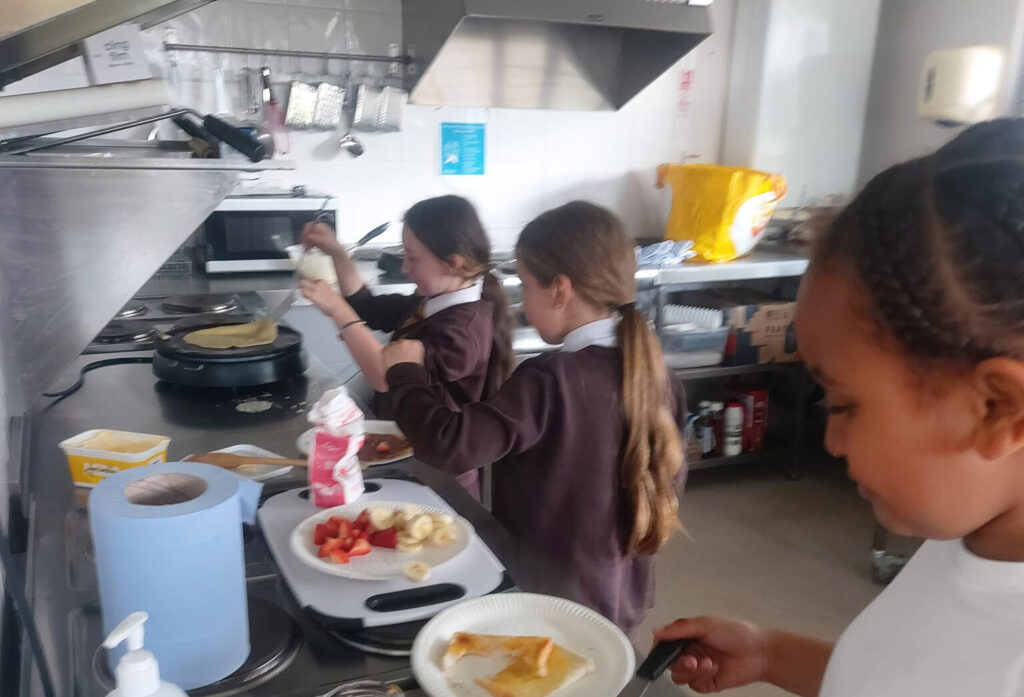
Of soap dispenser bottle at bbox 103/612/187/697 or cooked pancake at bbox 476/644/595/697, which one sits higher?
soap dispenser bottle at bbox 103/612/187/697

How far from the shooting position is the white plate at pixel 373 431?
1.18 metres

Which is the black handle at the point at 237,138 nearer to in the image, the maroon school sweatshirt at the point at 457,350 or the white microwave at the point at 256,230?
the maroon school sweatshirt at the point at 457,350

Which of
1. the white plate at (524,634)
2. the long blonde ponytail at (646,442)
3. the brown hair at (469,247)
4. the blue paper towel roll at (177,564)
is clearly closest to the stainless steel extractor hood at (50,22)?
the blue paper towel roll at (177,564)

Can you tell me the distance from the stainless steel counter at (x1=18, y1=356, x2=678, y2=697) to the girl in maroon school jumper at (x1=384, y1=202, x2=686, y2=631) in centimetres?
12

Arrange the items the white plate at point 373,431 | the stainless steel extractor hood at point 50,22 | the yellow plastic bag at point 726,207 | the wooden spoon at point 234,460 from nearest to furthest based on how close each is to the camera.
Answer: the stainless steel extractor hood at point 50,22 < the wooden spoon at point 234,460 < the white plate at point 373,431 < the yellow plastic bag at point 726,207

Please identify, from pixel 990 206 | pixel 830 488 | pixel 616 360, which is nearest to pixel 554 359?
pixel 616 360

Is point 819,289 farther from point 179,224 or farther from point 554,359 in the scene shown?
point 179,224

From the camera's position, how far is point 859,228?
0.53 metres

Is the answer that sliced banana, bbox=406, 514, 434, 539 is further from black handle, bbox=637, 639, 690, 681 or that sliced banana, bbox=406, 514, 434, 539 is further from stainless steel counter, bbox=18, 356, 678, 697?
black handle, bbox=637, 639, 690, 681

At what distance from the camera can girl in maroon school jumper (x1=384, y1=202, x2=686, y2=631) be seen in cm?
116

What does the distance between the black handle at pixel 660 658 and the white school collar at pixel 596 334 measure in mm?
546

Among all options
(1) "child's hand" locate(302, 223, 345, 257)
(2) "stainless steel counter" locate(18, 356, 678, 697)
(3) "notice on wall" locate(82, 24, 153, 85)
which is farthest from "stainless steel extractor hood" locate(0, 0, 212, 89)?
(1) "child's hand" locate(302, 223, 345, 257)

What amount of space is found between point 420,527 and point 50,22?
59 centimetres

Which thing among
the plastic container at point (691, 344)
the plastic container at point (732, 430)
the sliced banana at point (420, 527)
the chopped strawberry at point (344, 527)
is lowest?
the plastic container at point (732, 430)
